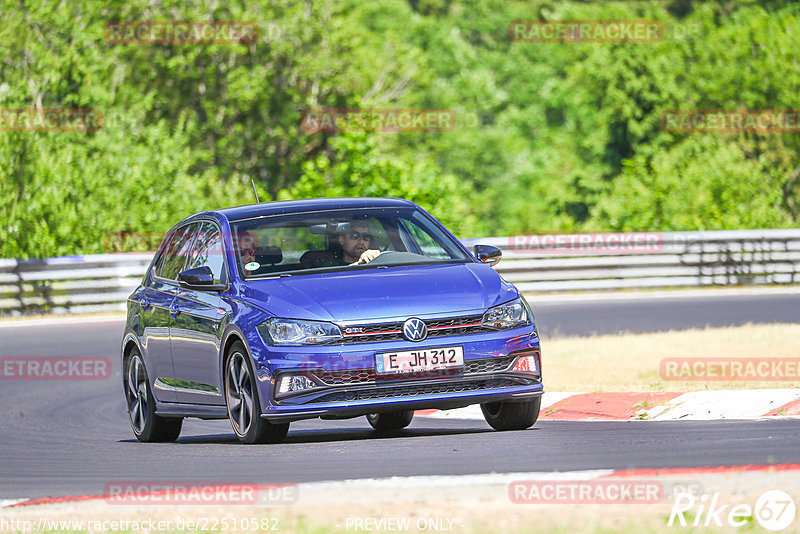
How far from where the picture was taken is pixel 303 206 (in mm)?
10328

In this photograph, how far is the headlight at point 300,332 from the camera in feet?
28.6

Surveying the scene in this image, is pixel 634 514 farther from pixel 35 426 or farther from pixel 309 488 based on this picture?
pixel 35 426

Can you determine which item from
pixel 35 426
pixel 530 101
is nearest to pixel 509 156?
pixel 530 101

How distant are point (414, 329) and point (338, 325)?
434 mm

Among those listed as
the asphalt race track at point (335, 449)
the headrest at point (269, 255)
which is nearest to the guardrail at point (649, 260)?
the asphalt race track at point (335, 449)

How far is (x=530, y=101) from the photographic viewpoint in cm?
7862

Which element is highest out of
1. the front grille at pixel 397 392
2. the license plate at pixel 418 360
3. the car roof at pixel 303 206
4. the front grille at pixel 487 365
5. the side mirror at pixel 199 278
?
the car roof at pixel 303 206

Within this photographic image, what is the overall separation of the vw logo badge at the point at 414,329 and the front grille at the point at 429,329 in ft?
0.10

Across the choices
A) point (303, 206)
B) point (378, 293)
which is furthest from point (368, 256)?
point (378, 293)

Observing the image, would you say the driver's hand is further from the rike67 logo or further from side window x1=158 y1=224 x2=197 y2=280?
the rike67 logo

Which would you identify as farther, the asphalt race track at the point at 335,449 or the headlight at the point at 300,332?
the headlight at the point at 300,332

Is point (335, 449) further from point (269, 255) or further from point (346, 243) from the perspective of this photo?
→ point (346, 243)

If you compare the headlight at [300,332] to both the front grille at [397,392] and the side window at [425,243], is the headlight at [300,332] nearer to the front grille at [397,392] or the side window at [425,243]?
the front grille at [397,392]

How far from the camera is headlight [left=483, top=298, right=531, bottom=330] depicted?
8992 millimetres
